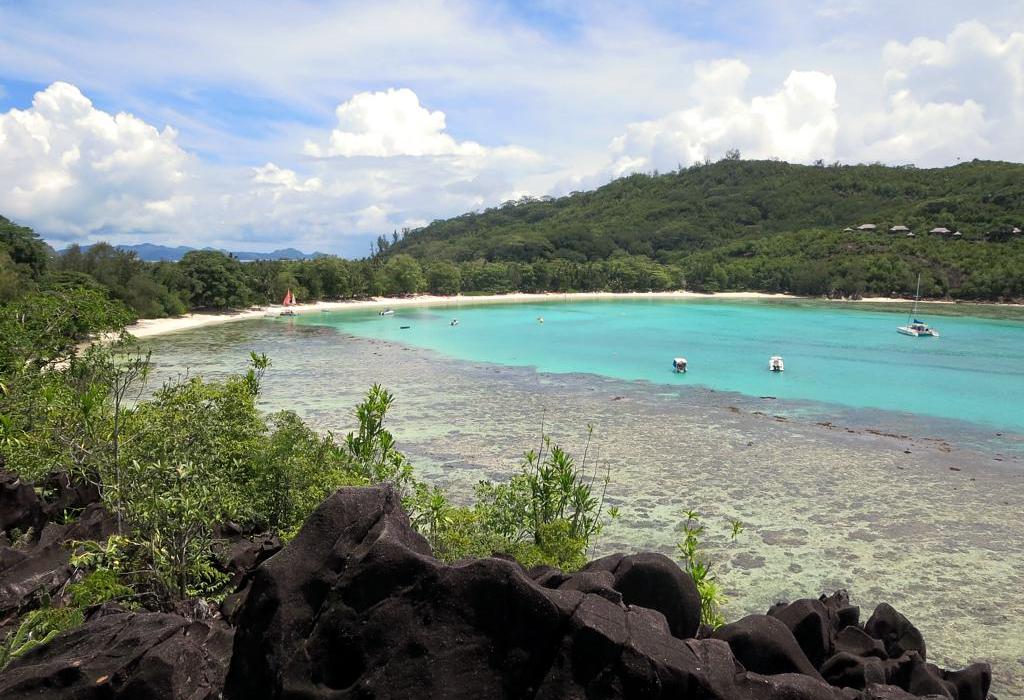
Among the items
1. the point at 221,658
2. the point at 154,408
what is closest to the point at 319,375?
the point at 154,408

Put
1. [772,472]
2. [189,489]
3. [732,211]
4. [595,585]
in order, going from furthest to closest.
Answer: [732,211] → [772,472] → [189,489] → [595,585]

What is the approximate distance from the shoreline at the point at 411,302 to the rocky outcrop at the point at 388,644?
36.6m

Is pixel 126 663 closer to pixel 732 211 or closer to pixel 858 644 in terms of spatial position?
pixel 858 644

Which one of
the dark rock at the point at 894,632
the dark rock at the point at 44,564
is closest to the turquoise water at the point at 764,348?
the dark rock at the point at 894,632

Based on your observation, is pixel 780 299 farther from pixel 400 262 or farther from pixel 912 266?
pixel 400 262

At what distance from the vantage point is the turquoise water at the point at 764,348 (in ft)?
86.6

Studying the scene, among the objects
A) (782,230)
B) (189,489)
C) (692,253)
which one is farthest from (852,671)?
(782,230)

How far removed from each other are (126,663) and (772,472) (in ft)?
44.5

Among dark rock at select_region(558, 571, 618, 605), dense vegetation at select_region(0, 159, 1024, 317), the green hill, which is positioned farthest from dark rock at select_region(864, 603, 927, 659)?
the green hill

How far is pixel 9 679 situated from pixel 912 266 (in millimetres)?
90574

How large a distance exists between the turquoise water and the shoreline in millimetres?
3970

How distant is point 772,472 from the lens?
15.0 metres

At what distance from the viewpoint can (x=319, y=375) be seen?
85.7ft

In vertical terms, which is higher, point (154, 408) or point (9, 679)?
point (154, 408)
